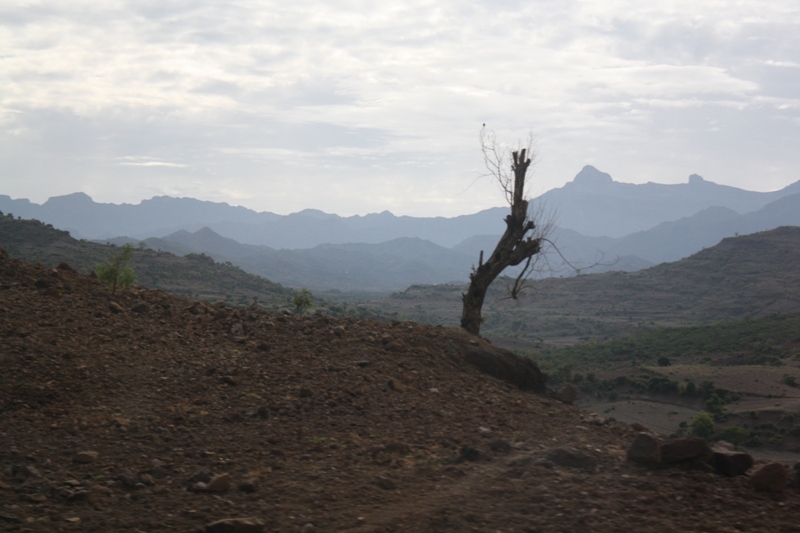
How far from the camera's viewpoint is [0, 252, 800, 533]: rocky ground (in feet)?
14.5

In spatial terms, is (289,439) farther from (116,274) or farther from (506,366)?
(116,274)

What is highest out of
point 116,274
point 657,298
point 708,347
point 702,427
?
point 116,274

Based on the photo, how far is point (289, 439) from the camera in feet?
19.7

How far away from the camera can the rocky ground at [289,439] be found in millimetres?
4430

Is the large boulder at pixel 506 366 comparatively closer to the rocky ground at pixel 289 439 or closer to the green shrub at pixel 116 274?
the rocky ground at pixel 289 439

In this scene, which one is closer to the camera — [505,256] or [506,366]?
[506,366]

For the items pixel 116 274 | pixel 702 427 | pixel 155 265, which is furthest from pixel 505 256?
pixel 155 265

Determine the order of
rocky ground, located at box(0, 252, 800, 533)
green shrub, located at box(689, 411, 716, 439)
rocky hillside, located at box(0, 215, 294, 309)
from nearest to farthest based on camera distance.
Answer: rocky ground, located at box(0, 252, 800, 533)
green shrub, located at box(689, 411, 716, 439)
rocky hillside, located at box(0, 215, 294, 309)

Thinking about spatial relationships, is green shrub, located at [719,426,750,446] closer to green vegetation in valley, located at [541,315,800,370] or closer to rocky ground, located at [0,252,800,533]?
green vegetation in valley, located at [541,315,800,370]

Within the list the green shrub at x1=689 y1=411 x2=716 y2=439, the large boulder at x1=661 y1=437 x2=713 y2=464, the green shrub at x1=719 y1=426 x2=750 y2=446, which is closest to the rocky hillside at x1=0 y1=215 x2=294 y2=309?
the green shrub at x1=689 y1=411 x2=716 y2=439

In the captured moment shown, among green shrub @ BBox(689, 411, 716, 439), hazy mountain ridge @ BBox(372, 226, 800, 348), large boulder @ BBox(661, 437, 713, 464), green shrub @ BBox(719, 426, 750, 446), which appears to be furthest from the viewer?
hazy mountain ridge @ BBox(372, 226, 800, 348)

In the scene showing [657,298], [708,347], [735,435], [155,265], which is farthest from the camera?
[657,298]

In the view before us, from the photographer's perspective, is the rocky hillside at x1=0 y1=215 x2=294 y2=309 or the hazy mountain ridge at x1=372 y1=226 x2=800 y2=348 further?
the hazy mountain ridge at x1=372 y1=226 x2=800 y2=348

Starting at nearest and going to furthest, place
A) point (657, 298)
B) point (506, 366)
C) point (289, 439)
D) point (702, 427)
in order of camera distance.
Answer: point (289, 439) < point (506, 366) < point (702, 427) < point (657, 298)
